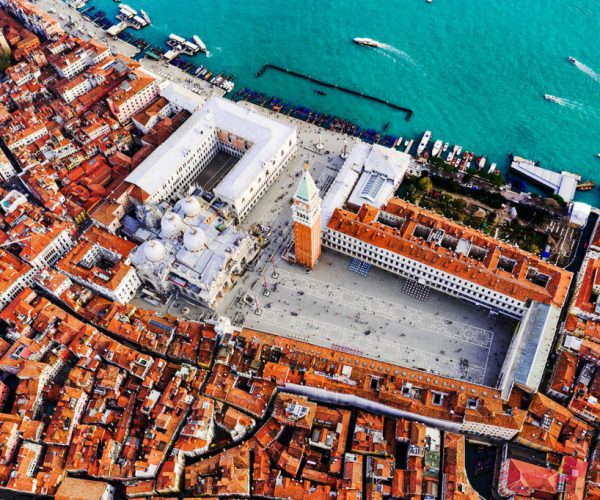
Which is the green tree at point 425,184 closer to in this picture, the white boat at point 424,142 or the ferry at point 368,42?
the white boat at point 424,142

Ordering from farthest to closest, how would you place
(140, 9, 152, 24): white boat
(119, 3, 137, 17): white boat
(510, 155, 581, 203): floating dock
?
(119, 3, 137, 17): white boat < (140, 9, 152, 24): white boat < (510, 155, 581, 203): floating dock

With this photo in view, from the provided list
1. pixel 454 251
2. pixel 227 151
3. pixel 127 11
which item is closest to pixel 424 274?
pixel 454 251

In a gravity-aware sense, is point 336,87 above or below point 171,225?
above

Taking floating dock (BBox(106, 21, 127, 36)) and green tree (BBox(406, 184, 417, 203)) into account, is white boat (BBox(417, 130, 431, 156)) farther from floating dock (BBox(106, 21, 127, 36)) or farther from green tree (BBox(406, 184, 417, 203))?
floating dock (BBox(106, 21, 127, 36))

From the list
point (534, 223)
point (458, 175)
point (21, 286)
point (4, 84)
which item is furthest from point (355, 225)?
point (4, 84)

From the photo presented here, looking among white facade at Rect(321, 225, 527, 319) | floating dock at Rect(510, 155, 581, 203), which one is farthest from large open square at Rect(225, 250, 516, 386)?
floating dock at Rect(510, 155, 581, 203)

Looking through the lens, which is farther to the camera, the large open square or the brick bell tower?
the large open square

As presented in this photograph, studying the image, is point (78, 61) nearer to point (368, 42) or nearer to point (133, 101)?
point (133, 101)
